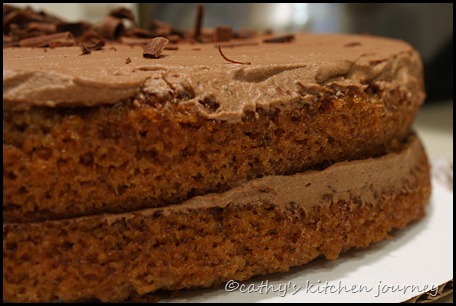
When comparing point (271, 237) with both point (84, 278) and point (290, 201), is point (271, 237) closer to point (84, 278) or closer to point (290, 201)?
point (290, 201)

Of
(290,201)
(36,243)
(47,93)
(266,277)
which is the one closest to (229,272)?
(266,277)

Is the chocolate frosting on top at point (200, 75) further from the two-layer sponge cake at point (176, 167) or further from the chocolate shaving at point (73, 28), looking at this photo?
the chocolate shaving at point (73, 28)

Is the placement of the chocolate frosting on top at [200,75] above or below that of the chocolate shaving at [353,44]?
above

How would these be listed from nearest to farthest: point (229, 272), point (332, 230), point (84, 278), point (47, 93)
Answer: point (47, 93), point (84, 278), point (229, 272), point (332, 230)

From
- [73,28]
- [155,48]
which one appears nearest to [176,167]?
[155,48]

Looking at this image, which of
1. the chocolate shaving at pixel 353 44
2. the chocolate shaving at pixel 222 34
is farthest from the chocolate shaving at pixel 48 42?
the chocolate shaving at pixel 353 44

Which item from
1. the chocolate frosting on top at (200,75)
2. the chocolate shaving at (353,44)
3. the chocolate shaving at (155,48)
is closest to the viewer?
the chocolate frosting on top at (200,75)

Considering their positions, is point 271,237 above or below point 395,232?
above

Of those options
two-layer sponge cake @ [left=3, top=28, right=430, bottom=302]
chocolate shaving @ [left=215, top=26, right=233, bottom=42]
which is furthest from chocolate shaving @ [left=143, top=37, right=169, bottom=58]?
chocolate shaving @ [left=215, top=26, right=233, bottom=42]
